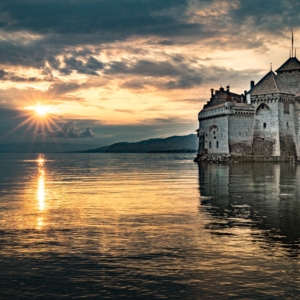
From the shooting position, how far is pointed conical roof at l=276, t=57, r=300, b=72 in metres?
93.2

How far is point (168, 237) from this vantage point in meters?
15.8

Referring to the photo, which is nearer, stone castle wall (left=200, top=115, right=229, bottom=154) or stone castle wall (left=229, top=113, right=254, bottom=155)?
stone castle wall (left=229, top=113, right=254, bottom=155)

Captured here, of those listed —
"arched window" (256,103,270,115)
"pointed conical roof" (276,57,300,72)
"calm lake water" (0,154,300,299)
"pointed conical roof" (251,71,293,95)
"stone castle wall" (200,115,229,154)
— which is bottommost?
"calm lake water" (0,154,300,299)

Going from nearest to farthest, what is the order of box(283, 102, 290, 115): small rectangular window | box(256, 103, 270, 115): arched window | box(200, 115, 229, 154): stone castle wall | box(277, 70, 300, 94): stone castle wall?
box(283, 102, 290, 115): small rectangular window
box(256, 103, 270, 115): arched window
box(200, 115, 229, 154): stone castle wall
box(277, 70, 300, 94): stone castle wall

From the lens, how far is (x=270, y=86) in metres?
86.6

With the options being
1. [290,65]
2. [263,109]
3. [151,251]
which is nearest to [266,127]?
[263,109]

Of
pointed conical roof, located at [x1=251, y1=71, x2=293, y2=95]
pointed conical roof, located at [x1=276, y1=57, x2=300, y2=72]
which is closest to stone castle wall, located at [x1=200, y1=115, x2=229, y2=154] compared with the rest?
pointed conical roof, located at [x1=251, y1=71, x2=293, y2=95]

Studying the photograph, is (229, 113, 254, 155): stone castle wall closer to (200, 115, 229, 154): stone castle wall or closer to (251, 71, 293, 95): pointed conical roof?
(200, 115, 229, 154): stone castle wall

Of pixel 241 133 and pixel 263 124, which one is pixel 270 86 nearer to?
pixel 263 124

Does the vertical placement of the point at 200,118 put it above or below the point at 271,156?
above

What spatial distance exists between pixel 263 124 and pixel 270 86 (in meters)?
7.72

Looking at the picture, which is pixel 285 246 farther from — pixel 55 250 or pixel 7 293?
pixel 7 293

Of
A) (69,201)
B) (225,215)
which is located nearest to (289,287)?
(225,215)

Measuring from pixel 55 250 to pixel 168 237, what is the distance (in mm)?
4183
